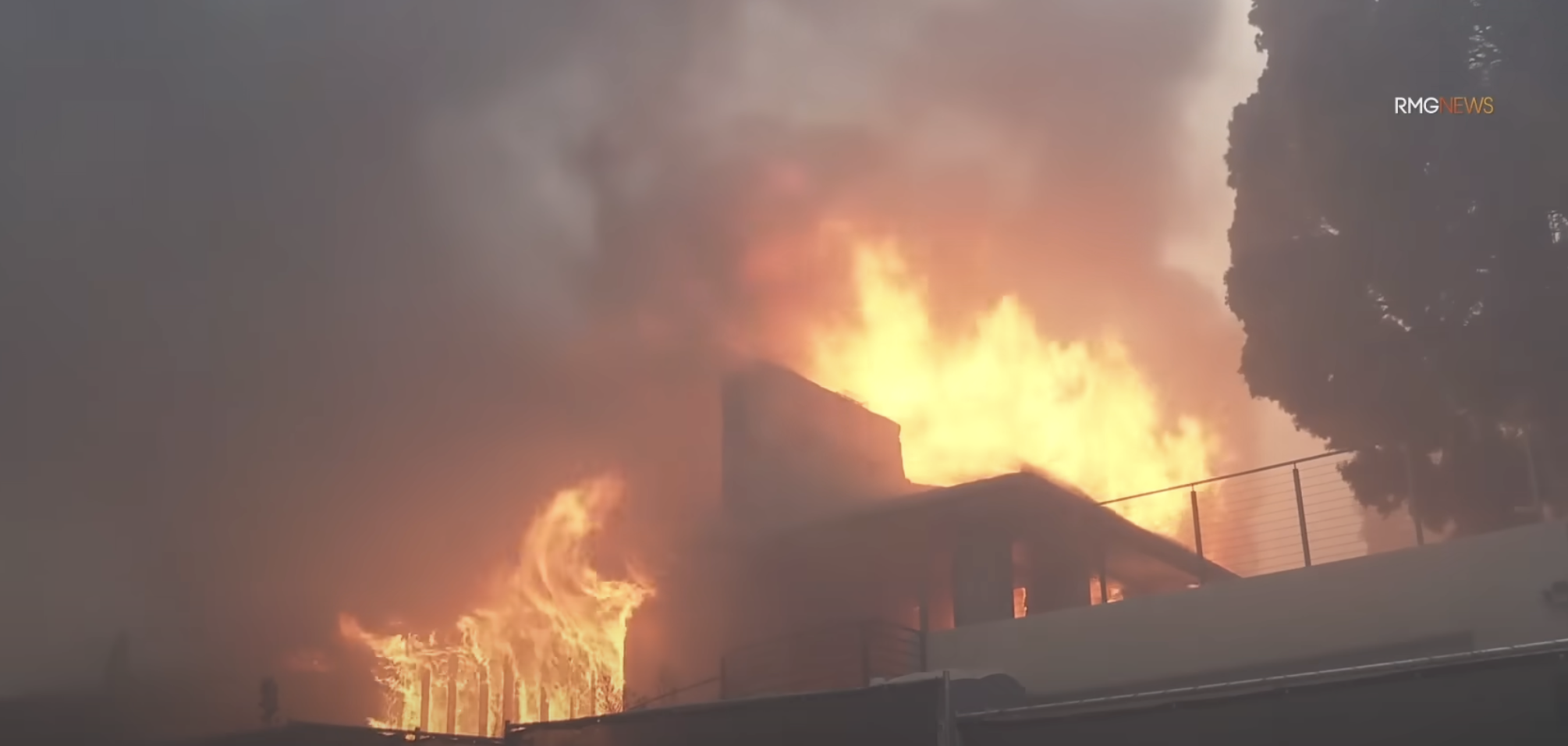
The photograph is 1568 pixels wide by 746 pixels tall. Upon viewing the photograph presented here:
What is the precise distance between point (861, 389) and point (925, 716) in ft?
66.6

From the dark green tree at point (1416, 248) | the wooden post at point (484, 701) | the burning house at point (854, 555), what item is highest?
the dark green tree at point (1416, 248)

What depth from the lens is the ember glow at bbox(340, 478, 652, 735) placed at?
2528 centimetres

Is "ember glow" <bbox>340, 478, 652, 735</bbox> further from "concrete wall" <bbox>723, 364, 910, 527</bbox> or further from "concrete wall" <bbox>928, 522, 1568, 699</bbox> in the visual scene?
"concrete wall" <bbox>928, 522, 1568, 699</bbox>

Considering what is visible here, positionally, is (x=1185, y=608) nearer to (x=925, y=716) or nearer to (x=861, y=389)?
(x=925, y=716)

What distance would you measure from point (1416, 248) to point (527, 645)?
18.2m

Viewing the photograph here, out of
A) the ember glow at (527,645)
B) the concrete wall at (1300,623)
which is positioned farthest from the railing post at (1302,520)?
the ember glow at (527,645)

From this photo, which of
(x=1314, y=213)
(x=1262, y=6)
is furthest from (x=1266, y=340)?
(x=1262, y=6)

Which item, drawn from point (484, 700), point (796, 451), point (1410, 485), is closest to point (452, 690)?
point (484, 700)

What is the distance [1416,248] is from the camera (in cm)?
2312

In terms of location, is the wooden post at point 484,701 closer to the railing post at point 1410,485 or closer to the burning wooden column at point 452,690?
the burning wooden column at point 452,690

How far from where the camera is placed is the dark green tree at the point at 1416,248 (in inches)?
858

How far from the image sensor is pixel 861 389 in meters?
29.0

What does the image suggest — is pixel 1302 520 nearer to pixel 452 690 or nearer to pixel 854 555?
pixel 854 555

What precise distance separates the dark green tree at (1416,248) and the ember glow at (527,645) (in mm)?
13096
